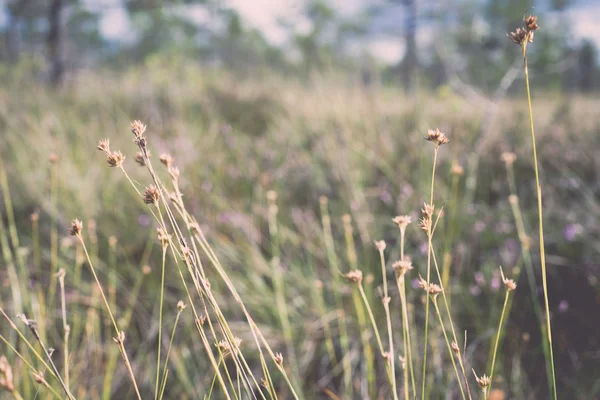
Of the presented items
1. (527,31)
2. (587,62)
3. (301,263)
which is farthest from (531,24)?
(587,62)

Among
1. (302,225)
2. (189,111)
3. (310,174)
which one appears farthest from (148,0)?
(302,225)

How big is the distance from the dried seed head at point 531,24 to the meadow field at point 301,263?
19cm

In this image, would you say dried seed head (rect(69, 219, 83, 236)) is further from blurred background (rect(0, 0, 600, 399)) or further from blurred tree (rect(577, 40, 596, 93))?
blurred tree (rect(577, 40, 596, 93))

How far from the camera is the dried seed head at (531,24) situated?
54 centimetres

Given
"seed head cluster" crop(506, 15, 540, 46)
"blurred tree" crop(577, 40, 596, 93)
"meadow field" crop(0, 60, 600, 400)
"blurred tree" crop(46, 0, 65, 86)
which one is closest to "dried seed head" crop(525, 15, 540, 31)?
"seed head cluster" crop(506, 15, 540, 46)

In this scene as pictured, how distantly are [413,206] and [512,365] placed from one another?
93 cm

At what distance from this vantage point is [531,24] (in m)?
0.54

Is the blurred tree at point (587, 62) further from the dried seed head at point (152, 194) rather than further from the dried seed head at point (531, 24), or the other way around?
the dried seed head at point (152, 194)

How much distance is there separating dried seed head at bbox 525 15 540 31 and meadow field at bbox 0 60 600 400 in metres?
0.19

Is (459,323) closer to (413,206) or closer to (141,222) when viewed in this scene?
(413,206)

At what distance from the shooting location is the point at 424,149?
265cm

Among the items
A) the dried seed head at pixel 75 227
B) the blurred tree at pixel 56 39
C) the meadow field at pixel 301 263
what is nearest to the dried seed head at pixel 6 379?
the meadow field at pixel 301 263

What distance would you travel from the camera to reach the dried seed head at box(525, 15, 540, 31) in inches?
21.1

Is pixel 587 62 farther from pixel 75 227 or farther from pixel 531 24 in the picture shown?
pixel 75 227
